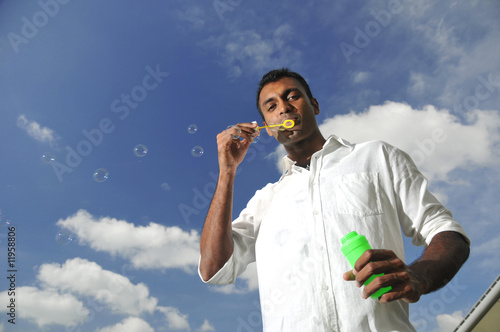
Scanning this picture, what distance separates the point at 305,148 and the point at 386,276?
183cm

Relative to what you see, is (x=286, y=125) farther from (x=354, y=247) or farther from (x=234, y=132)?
(x=354, y=247)

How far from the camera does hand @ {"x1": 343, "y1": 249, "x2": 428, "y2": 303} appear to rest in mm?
1491

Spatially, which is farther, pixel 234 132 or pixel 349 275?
pixel 234 132

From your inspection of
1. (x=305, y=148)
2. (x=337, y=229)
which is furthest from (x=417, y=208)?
(x=305, y=148)

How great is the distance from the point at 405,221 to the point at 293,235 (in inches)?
29.3

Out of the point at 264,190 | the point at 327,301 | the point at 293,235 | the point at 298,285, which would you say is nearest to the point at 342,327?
the point at 327,301

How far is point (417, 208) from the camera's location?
226 centimetres

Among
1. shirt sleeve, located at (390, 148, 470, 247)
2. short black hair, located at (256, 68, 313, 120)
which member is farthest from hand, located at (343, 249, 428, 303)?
short black hair, located at (256, 68, 313, 120)

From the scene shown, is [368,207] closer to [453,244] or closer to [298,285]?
[453,244]

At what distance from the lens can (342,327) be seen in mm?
1913

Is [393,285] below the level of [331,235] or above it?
below

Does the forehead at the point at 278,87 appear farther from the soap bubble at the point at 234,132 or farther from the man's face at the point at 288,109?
the soap bubble at the point at 234,132

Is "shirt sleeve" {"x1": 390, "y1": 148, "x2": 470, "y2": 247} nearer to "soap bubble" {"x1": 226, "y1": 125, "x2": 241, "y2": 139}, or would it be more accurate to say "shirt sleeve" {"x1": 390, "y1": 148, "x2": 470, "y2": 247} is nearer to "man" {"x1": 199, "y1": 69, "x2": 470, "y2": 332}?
"man" {"x1": 199, "y1": 69, "x2": 470, "y2": 332}

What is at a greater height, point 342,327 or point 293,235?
point 293,235
